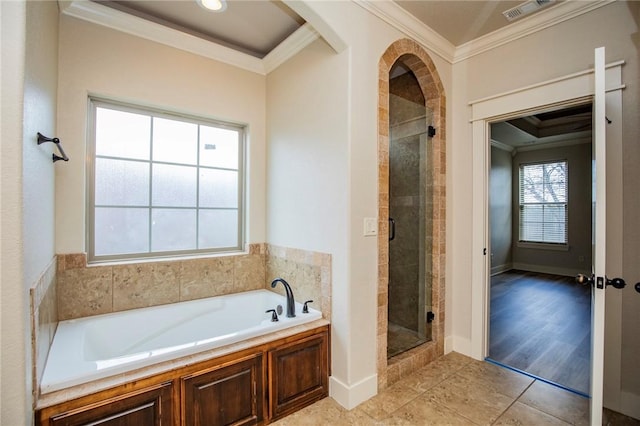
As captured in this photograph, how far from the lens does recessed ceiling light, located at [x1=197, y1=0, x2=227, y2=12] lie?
2.04 m

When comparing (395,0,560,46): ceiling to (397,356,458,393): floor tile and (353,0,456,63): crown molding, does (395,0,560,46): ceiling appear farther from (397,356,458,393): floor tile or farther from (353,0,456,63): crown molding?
(397,356,458,393): floor tile

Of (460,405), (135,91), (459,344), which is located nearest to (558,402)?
(460,405)

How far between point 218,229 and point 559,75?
304 centimetres

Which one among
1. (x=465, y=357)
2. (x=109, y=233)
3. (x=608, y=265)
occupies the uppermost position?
(x=109, y=233)

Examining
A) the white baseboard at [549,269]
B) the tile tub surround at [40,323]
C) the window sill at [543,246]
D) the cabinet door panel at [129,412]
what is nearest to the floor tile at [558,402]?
the cabinet door panel at [129,412]

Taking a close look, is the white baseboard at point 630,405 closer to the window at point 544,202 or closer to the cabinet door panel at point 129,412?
the cabinet door panel at point 129,412

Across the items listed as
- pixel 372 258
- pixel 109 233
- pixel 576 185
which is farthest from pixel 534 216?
pixel 109 233

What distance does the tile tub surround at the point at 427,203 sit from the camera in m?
2.13

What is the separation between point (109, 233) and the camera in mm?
2248

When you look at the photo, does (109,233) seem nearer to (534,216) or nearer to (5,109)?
(5,109)

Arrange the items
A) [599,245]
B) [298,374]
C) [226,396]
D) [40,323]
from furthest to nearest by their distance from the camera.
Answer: [298,374] < [226,396] < [599,245] < [40,323]

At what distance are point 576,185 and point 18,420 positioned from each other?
7.84 meters

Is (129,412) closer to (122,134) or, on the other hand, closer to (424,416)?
(424,416)

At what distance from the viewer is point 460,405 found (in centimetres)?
194
